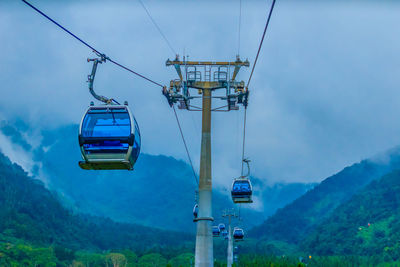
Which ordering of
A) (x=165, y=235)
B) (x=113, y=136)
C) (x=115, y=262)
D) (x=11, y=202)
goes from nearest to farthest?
(x=113, y=136), (x=115, y=262), (x=11, y=202), (x=165, y=235)

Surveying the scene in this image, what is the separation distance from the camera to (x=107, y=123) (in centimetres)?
1066

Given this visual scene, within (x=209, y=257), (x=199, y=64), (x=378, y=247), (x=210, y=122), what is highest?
(x=378, y=247)

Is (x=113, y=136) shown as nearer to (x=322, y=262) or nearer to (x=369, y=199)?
(x=322, y=262)

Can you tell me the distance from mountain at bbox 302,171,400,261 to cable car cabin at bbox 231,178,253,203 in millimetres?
119827

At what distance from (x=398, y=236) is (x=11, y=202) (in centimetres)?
12233

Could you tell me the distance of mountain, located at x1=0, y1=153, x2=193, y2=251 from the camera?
140 m

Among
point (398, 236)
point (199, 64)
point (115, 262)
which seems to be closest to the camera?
point (199, 64)

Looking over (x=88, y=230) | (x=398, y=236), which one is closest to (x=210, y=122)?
(x=398, y=236)

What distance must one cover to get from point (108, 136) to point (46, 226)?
159 m

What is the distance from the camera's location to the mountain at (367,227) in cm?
14800

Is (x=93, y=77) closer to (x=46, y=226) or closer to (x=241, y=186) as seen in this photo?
(x=241, y=186)

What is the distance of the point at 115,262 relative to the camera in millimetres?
116625

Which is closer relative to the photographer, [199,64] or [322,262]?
[199,64]

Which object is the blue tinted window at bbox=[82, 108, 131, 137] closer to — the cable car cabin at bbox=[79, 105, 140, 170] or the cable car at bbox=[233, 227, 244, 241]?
the cable car cabin at bbox=[79, 105, 140, 170]
